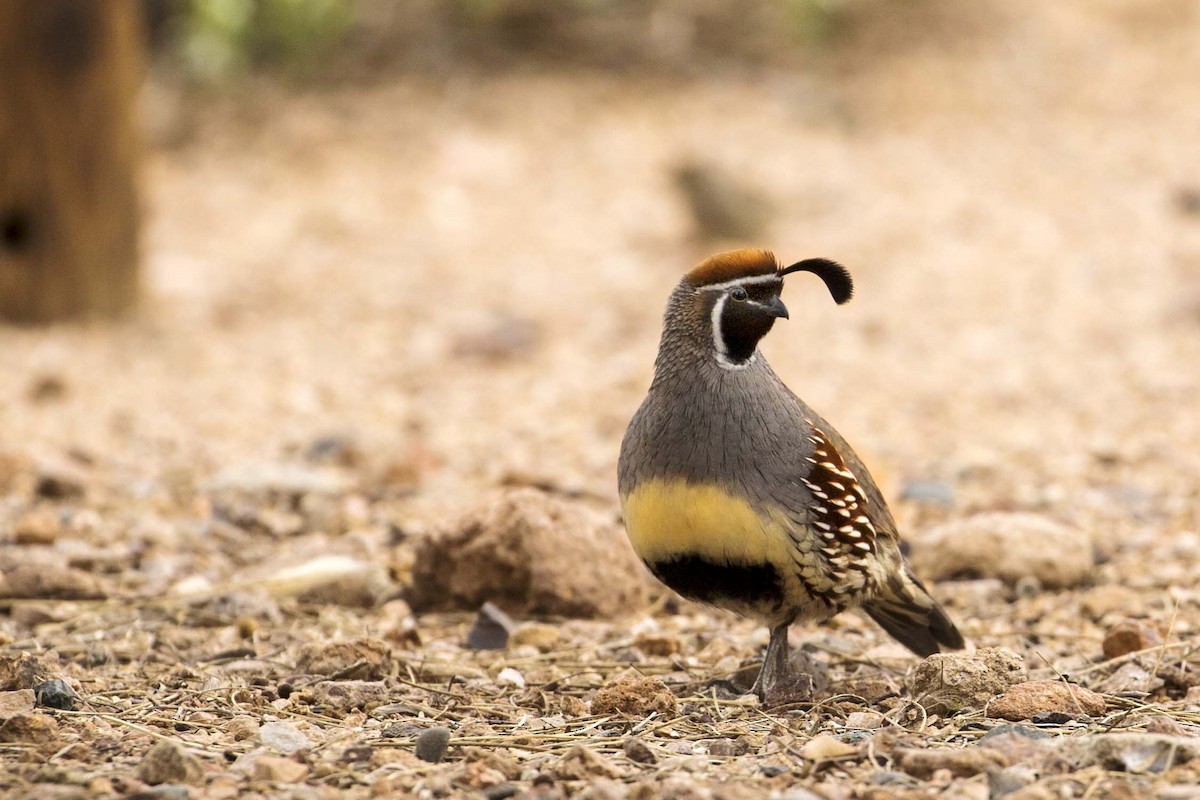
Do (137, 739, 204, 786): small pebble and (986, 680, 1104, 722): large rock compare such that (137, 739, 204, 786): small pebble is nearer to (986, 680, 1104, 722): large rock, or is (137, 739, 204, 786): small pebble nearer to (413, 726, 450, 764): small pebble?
(413, 726, 450, 764): small pebble

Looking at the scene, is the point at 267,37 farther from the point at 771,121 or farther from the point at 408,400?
the point at 408,400

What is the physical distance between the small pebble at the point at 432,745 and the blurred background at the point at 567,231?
9.74 ft

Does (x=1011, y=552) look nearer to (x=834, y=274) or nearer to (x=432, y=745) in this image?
(x=834, y=274)

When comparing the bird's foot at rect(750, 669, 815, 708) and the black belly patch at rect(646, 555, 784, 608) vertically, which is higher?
the black belly patch at rect(646, 555, 784, 608)

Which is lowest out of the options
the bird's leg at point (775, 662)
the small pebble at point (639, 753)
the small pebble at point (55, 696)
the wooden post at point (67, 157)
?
the small pebble at point (55, 696)

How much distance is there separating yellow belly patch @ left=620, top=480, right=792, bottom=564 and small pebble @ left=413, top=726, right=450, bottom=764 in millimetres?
862

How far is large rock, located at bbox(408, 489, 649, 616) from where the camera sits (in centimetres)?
507

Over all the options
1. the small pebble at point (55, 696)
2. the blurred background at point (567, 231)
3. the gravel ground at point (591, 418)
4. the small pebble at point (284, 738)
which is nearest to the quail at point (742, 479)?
the gravel ground at point (591, 418)

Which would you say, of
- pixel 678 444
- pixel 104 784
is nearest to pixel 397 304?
pixel 678 444

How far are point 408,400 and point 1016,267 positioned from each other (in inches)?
168

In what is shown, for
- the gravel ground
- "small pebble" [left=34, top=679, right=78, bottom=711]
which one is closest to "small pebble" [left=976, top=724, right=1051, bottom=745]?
the gravel ground

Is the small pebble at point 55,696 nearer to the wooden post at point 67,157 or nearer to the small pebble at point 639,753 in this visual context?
the small pebble at point 639,753

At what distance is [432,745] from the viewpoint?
352cm

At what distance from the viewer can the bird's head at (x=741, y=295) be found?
4.27 m
